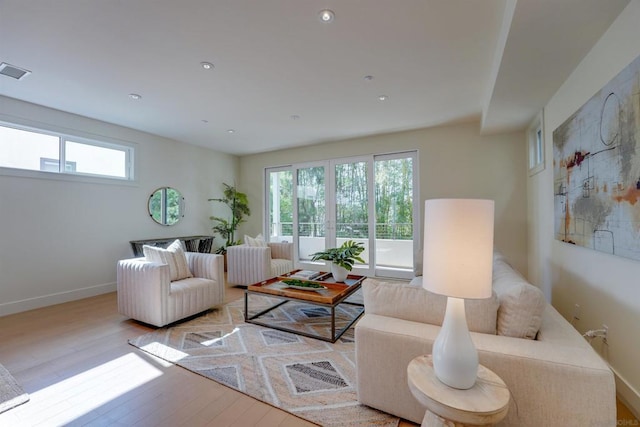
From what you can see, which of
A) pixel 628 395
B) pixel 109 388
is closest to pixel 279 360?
pixel 109 388

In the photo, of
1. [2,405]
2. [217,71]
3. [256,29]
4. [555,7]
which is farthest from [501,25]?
[2,405]

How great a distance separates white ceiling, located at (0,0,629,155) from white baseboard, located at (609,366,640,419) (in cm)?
230

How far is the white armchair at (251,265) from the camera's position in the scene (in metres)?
4.04

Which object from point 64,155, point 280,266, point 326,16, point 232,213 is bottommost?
point 280,266

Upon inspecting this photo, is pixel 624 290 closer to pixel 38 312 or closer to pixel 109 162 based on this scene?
pixel 38 312

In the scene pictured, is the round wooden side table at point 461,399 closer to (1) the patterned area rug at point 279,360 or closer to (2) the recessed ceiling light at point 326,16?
(1) the patterned area rug at point 279,360

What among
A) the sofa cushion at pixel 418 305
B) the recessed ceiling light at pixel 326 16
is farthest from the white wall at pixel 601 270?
the recessed ceiling light at pixel 326 16

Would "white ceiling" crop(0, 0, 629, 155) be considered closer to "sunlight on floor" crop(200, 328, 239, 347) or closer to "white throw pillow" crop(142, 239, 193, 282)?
"white throw pillow" crop(142, 239, 193, 282)

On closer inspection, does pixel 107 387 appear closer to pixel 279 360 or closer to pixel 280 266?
pixel 279 360

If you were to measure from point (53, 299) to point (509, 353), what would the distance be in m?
5.05

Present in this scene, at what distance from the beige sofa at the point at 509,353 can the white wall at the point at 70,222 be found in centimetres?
432

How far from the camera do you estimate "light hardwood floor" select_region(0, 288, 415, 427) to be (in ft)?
5.21

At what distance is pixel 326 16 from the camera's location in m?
1.94

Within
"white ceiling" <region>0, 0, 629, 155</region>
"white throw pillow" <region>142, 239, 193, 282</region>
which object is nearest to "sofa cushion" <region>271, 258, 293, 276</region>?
"white throw pillow" <region>142, 239, 193, 282</region>
